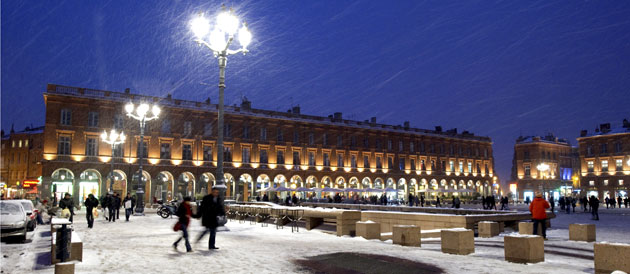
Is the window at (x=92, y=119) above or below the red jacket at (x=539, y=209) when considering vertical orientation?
above

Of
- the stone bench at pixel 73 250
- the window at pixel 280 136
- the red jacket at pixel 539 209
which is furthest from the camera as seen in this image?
the window at pixel 280 136

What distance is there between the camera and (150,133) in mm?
53000

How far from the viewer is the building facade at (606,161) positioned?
2896 inches

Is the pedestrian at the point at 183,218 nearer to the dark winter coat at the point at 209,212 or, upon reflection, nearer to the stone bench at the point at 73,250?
the dark winter coat at the point at 209,212

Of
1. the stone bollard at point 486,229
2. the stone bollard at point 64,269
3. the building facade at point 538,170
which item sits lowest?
the stone bollard at point 486,229

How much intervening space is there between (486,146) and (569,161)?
22954mm

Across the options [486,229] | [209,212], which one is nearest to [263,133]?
[486,229]

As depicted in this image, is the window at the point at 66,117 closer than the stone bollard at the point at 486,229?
No

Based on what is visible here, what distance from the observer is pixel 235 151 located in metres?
57.6

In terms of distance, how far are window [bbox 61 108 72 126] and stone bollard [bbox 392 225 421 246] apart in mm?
43751

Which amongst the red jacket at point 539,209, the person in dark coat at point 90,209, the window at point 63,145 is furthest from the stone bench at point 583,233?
the window at point 63,145

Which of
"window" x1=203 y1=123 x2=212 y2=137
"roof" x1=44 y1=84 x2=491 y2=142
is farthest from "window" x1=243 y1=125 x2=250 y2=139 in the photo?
"window" x1=203 y1=123 x2=212 y2=137

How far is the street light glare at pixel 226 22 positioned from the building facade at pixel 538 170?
251ft

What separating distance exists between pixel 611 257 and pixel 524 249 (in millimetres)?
1536
